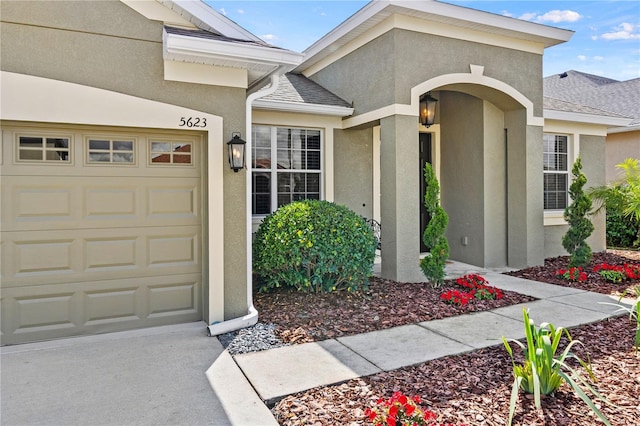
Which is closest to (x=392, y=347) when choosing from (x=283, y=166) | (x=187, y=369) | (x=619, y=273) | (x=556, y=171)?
(x=187, y=369)

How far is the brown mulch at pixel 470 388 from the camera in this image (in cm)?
298

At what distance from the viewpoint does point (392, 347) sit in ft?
14.3

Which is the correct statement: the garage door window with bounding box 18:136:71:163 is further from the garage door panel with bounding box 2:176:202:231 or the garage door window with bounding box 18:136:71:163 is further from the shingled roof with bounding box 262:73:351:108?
the shingled roof with bounding box 262:73:351:108

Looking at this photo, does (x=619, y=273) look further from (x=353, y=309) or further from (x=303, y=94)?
(x=303, y=94)

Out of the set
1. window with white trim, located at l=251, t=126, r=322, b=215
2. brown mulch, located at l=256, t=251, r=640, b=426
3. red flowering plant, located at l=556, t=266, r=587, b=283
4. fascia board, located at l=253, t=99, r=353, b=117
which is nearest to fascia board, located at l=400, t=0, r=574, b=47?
fascia board, located at l=253, t=99, r=353, b=117

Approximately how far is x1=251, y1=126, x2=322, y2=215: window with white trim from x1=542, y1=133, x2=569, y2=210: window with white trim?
5625 mm

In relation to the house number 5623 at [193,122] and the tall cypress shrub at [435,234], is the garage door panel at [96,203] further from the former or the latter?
the tall cypress shrub at [435,234]

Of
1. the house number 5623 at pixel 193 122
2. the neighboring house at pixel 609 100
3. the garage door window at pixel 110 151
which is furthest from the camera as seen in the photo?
the neighboring house at pixel 609 100

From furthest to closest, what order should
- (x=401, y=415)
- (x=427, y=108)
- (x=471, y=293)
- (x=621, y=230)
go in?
(x=621, y=230) < (x=427, y=108) < (x=471, y=293) < (x=401, y=415)

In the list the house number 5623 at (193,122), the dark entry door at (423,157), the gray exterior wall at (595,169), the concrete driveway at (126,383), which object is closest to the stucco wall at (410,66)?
the dark entry door at (423,157)

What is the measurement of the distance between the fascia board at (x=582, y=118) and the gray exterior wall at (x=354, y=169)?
4235mm

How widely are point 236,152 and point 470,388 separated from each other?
136 inches

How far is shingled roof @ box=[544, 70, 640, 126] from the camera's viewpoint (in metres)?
14.0

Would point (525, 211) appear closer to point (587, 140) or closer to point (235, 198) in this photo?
point (587, 140)
